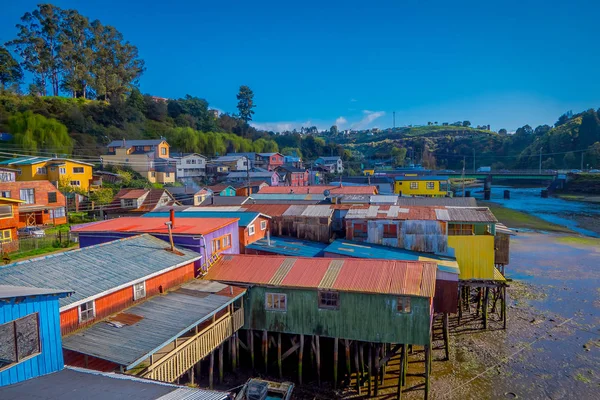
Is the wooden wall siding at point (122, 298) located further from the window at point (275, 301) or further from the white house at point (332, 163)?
the white house at point (332, 163)

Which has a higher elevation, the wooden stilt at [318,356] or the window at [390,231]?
the window at [390,231]

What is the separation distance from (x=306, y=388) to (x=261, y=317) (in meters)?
3.48

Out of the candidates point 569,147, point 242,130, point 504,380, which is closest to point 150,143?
point 242,130

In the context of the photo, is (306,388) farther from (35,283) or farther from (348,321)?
(35,283)

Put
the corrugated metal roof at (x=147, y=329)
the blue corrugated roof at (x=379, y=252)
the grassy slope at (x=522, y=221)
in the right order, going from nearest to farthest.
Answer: the corrugated metal roof at (x=147, y=329), the blue corrugated roof at (x=379, y=252), the grassy slope at (x=522, y=221)

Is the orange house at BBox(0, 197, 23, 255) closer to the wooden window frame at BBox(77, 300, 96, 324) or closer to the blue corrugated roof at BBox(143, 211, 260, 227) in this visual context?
the blue corrugated roof at BBox(143, 211, 260, 227)

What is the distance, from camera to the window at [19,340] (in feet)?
26.3

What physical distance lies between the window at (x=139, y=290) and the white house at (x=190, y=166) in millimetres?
53635

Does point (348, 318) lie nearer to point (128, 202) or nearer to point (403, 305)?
point (403, 305)

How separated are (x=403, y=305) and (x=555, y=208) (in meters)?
71.3

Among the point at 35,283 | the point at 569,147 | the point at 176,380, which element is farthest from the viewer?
the point at 569,147

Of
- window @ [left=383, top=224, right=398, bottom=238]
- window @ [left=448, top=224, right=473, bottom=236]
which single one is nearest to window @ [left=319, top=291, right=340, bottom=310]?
window @ [left=383, top=224, right=398, bottom=238]

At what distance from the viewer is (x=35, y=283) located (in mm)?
12242

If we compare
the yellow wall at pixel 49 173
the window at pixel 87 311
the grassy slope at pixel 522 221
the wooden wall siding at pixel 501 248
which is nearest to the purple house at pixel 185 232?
the window at pixel 87 311
